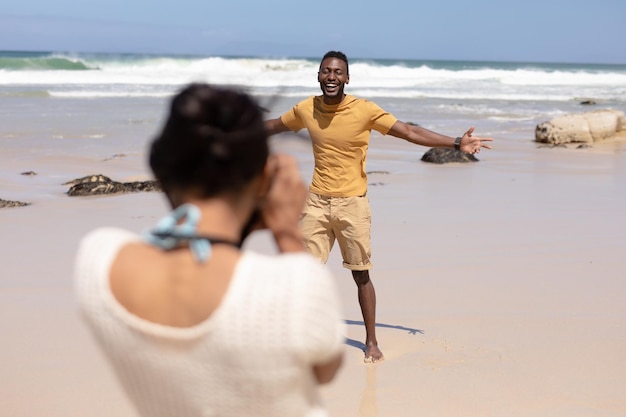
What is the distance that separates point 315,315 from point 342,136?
3756mm

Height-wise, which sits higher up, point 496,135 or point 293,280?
point 293,280

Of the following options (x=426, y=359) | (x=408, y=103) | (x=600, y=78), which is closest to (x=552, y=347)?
(x=426, y=359)

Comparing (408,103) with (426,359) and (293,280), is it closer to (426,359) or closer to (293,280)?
(426,359)

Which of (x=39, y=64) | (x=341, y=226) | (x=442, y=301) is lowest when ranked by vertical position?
(x=39, y=64)

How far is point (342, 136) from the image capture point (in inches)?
204

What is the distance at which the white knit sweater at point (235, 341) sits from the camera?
1465 millimetres

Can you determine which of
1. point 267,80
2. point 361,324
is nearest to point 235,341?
point 361,324

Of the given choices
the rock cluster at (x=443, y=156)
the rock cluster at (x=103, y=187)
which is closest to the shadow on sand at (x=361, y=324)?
the rock cluster at (x=103, y=187)

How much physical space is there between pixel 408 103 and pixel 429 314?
24.5 m

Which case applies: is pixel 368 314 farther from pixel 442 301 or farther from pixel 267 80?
pixel 267 80

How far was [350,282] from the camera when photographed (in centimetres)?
670

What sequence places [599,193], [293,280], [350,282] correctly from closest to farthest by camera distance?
[293,280] → [350,282] → [599,193]

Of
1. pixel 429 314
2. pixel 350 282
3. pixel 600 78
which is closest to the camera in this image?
pixel 429 314

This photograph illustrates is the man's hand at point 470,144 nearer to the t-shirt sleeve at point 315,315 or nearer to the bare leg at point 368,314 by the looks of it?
the bare leg at point 368,314
